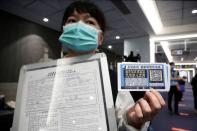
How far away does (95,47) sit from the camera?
587 millimetres

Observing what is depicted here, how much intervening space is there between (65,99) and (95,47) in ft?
0.71

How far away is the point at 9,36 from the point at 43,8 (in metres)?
1.00

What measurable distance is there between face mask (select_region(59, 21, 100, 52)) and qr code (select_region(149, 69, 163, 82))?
22cm

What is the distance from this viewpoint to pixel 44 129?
1.47ft

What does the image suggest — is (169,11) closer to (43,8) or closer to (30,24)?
(43,8)

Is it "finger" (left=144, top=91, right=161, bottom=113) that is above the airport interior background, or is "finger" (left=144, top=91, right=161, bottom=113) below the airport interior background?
below

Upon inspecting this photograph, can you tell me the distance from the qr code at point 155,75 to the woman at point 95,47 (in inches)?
2.1

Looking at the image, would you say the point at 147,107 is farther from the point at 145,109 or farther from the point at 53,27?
the point at 53,27

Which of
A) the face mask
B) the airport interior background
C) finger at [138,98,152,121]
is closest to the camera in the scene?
finger at [138,98,152,121]

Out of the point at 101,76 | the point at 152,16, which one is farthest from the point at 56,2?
the point at 101,76

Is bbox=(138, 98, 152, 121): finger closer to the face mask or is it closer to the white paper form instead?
the white paper form

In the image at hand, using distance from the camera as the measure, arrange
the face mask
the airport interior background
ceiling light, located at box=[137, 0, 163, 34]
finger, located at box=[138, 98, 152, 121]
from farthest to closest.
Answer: ceiling light, located at box=[137, 0, 163, 34], the airport interior background, the face mask, finger, located at box=[138, 98, 152, 121]

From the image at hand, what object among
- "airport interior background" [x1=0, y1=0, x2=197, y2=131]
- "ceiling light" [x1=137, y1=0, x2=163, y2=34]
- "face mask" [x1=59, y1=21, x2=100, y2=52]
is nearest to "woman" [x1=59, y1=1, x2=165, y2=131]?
"face mask" [x1=59, y1=21, x2=100, y2=52]

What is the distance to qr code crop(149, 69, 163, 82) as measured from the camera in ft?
1.51
